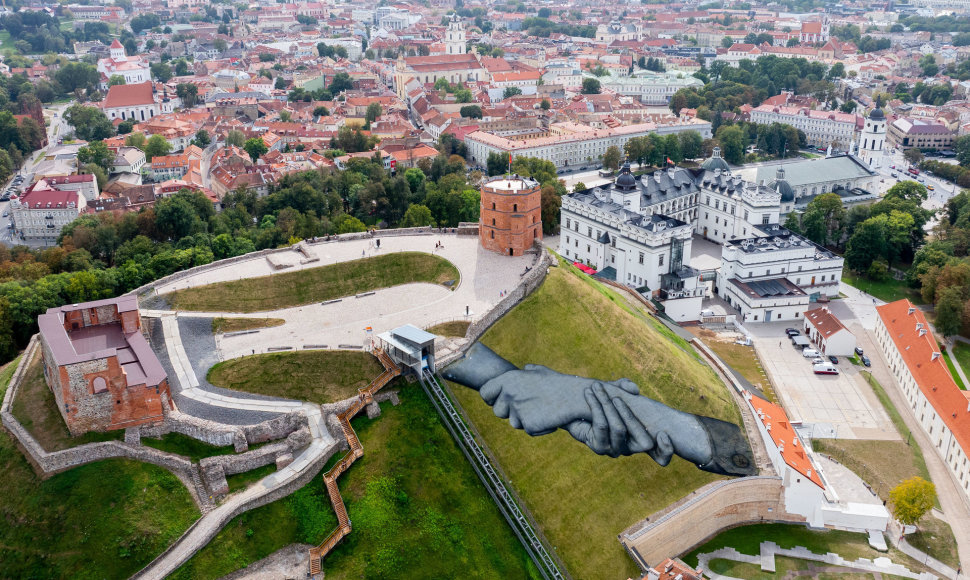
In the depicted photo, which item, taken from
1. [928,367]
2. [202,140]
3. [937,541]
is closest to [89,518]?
[937,541]

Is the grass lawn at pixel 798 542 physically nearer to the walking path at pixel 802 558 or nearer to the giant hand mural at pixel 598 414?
the walking path at pixel 802 558

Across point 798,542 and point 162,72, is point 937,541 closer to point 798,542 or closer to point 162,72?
point 798,542

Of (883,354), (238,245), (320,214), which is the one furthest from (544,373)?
(320,214)

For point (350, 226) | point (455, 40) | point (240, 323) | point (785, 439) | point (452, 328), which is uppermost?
point (455, 40)

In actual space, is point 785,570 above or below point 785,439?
below

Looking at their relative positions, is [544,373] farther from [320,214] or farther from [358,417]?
[320,214]

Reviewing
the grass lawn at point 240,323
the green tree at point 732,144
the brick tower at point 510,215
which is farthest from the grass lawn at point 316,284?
the green tree at point 732,144
